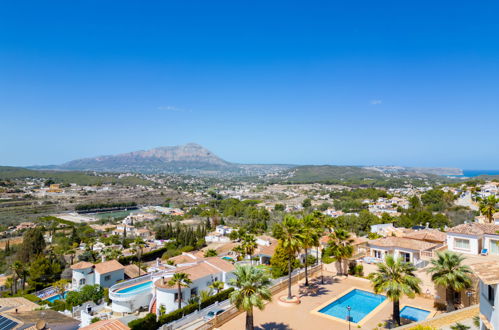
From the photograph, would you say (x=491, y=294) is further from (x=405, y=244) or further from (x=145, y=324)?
(x=145, y=324)

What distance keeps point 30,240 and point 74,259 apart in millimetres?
7129

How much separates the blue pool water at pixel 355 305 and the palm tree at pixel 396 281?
4128 mm

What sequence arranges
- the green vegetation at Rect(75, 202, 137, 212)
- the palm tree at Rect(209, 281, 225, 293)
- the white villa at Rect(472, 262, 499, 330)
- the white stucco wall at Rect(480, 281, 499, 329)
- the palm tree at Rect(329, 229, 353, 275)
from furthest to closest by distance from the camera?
the green vegetation at Rect(75, 202, 137, 212) < the palm tree at Rect(329, 229, 353, 275) < the palm tree at Rect(209, 281, 225, 293) < the white stucco wall at Rect(480, 281, 499, 329) < the white villa at Rect(472, 262, 499, 330)

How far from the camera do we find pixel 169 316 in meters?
21.4

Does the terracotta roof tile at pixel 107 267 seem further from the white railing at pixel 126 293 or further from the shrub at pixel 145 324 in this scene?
the shrub at pixel 145 324

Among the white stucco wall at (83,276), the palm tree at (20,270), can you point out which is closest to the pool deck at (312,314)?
the white stucco wall at (83,276)

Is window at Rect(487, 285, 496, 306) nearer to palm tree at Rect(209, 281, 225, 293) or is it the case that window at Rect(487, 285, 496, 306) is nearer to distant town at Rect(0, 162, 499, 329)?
distant town at Rect(0, 162, 499, 329)

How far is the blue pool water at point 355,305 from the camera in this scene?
2097 centimetres

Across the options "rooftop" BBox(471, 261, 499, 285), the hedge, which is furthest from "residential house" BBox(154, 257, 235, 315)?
"rooftop" BBox(471, 261, 499, 285)

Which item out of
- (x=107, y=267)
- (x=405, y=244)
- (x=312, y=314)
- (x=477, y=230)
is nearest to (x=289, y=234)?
(x=312, y=314)

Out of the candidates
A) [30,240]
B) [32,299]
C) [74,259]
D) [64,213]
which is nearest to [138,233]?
[74,259]

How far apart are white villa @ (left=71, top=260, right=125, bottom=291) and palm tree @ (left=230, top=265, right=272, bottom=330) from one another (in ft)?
76.7

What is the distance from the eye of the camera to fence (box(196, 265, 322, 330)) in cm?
1868

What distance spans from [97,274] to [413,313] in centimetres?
2996
